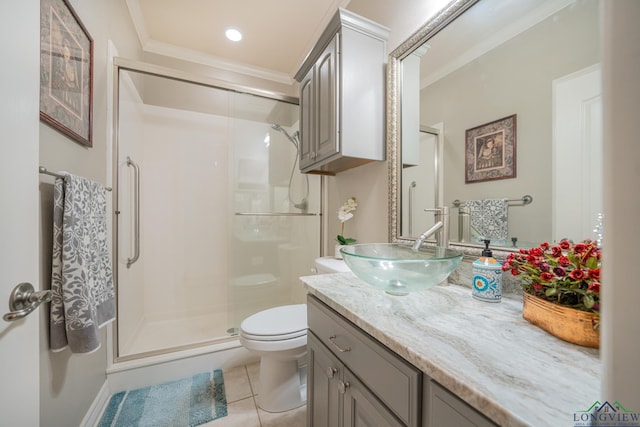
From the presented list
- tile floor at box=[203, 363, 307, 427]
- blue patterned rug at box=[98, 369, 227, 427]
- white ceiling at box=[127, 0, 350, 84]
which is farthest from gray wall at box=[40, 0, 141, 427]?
tile floor at box=[203, 363, 307, 427]

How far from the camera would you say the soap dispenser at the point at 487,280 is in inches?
30.2

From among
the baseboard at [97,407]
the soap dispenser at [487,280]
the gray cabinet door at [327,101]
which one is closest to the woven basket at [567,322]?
the soap dispenser at [487,280]

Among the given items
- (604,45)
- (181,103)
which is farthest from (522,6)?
(181,103)

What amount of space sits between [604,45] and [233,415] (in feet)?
6.06

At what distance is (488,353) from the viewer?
49 centimetres

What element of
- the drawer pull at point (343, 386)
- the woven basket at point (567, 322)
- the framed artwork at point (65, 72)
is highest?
the framed artwork at point (65, 72)

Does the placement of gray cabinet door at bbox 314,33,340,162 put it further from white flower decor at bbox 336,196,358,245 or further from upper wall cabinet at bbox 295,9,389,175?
white flower decor at bbox 336,196,358,245

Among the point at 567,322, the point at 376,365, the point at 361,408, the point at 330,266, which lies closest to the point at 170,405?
the point at 330,266

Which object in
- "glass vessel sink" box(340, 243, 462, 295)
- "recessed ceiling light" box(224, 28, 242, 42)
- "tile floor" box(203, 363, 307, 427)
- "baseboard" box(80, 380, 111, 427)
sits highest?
"recessed ceiling light" box(224, 28, 242, 42)

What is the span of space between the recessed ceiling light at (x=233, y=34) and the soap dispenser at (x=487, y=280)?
7.98ft

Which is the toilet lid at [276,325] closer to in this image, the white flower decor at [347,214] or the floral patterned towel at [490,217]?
the white flower decor at [347,214]

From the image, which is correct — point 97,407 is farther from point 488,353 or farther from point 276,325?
point 488,353

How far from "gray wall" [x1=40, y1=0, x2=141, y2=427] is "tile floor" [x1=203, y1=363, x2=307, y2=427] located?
624 millimetres

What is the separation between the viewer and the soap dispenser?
2.52 feet
